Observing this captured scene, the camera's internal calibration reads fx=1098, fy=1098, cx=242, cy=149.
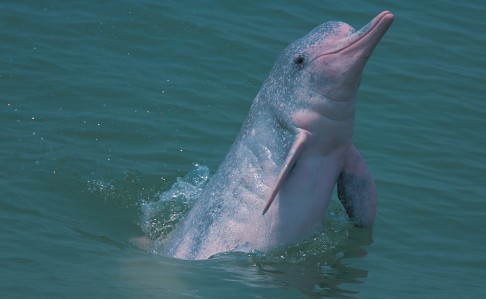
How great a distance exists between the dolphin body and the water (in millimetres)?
337

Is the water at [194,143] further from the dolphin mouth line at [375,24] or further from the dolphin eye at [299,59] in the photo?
the dolphin mouth line at [375,24]

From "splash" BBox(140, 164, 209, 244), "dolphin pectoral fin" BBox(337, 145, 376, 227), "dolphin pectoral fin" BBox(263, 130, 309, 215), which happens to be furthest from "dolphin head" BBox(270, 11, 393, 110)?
"splash" BBox(140, 164, 209, 244)

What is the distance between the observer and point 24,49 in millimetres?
16500

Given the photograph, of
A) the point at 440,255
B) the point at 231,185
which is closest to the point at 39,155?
the point at 231,185

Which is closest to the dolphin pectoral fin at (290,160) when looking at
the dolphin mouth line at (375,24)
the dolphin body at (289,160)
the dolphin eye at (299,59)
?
the dolphin body at (289,160)

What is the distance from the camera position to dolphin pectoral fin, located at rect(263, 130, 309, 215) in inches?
398

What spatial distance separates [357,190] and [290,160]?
121cm

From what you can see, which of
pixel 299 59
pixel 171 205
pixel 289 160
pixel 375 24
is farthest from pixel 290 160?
pixel 171 205

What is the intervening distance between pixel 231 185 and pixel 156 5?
8.15 meters

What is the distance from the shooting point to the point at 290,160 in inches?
406

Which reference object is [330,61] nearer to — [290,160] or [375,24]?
[375,24]

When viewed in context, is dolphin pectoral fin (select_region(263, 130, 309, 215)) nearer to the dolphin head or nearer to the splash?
the dolphin head

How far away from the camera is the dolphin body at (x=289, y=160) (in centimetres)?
1032

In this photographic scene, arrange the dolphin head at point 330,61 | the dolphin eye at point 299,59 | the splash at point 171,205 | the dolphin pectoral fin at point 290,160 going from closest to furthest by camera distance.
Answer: the dolphin head at point 330,61, the dolphin pectoral fin at point 290,160, the dolphin eye at point 299,59, the splash at point 171,205
